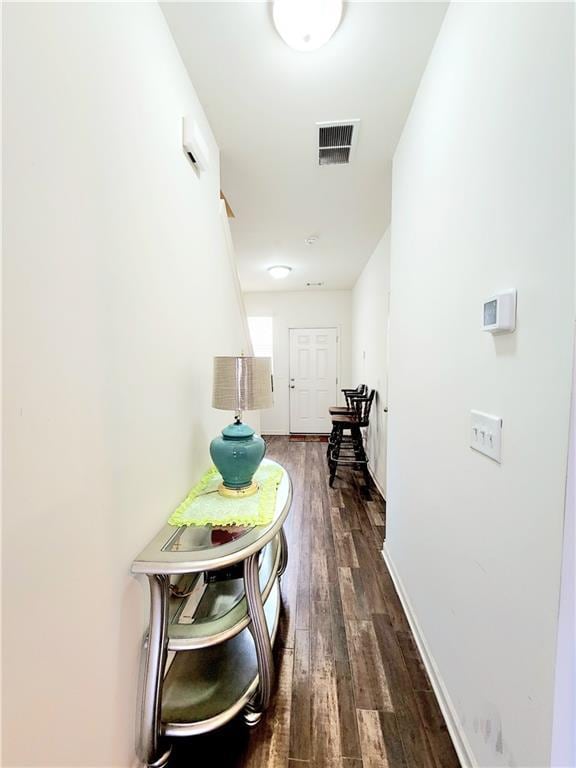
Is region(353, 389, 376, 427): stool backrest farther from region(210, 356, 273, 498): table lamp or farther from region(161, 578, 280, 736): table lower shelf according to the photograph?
region(161, 578, 280, 736): table lower shelf

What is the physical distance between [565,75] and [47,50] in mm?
1073

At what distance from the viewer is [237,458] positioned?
4.16 feet

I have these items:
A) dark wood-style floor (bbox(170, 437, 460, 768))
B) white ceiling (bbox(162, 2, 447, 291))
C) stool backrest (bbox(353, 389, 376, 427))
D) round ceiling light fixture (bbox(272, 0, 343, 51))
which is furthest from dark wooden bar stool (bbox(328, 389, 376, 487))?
round ceiling light fixture (bbox(272, 0, 343, 51))

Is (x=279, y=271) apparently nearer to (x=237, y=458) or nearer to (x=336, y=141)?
(x=336, y=141)

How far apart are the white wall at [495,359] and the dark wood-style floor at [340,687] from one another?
6.2 inches

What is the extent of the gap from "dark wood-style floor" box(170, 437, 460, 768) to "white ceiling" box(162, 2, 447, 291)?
8.76ft

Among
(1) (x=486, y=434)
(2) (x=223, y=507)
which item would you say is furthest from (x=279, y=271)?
(1) (x=486, y=434)

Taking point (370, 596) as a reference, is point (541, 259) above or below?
above

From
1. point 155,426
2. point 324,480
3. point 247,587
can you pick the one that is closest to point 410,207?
point 155,426

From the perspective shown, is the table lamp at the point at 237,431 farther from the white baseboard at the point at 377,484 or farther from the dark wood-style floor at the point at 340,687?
the white baseboard at the point at 377,484

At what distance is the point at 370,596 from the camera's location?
180cm

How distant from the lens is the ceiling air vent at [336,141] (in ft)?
5.74

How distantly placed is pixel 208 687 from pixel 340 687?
0.55 meters

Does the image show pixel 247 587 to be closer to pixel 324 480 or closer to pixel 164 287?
pixel 164 287
